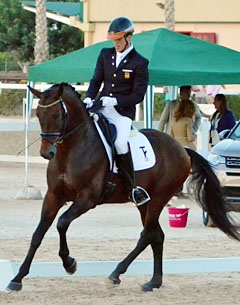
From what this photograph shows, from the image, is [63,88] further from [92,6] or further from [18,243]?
[92,6]

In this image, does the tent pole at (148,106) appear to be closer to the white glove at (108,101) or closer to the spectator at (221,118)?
the spectator at (221,118)

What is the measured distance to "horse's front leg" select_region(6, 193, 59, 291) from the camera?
9734 mm

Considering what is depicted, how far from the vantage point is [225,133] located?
17266mm

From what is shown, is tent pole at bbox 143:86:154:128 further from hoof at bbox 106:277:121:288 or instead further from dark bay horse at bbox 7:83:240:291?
hoof at bbox 106:277:121:288

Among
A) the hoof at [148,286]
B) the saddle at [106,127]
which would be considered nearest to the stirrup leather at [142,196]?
the saddle at [106,127]

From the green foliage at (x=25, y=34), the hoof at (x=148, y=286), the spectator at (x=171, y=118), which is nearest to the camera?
the hoof at (x=148, y=286)

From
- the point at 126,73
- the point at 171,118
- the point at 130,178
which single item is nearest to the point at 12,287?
the point at 130,178

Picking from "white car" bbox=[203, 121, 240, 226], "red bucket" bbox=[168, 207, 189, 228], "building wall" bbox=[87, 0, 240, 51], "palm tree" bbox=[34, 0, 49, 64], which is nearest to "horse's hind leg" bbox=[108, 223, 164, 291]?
"red bucket" bbox=[168, 207, 189, 228]

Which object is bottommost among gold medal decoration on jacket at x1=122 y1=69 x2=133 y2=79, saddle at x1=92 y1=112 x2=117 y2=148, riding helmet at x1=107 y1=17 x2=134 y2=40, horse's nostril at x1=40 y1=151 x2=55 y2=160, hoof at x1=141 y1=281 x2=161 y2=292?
hoof at x1=141 y1=281 x2=161 y2=292

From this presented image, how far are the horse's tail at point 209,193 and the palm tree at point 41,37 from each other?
3016 cm

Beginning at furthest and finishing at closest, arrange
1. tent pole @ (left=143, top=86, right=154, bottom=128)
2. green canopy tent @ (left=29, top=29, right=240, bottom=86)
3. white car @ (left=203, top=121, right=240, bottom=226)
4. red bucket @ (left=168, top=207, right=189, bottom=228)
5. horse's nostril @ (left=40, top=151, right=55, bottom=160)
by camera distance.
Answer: tent pole @ (left=143, top=86, right=154, bottom=128), green canopy tent @ (left=29, top=29, right=240, bottom=86), white car @ (left=203, top=121, right=240, bottom=226), red bucket @ (left=168, top=207, right=189, bottom=228), horse's nostril @ (left=40, top=151, right=55, bottom=160)

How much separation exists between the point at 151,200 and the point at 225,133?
6.60 metres

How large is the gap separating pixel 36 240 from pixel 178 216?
5.52 metres

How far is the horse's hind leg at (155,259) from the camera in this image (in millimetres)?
10150
